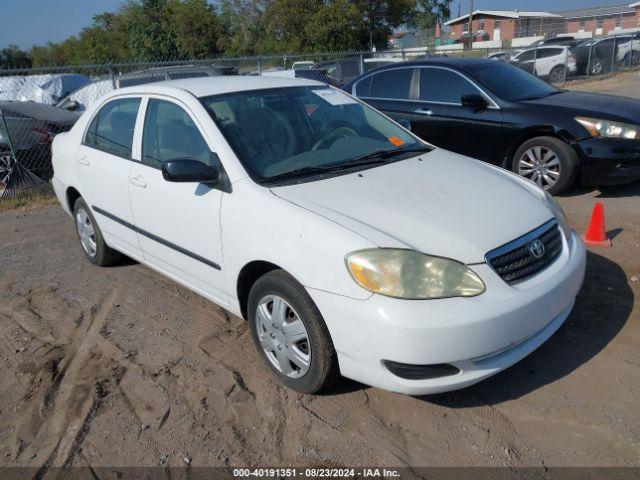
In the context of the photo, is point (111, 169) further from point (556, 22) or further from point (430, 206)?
point (556, 22)

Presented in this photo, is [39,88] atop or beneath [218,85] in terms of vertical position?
beneath

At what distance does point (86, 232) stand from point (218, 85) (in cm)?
214

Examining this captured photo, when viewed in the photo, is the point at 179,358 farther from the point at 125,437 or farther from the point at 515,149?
the point at 515,149

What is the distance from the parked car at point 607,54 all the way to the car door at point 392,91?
16671 millimetres

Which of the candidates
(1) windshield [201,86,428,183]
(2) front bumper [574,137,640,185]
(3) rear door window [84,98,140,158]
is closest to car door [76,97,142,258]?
(3) rear door window [84,98,140,158]

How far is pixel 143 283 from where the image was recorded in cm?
461

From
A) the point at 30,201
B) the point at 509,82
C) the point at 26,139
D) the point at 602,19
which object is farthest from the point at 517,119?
the point at 602,19

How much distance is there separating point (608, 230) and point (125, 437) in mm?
4528

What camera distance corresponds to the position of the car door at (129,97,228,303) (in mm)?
3281

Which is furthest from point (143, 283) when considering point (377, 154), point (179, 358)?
point (377, 154)

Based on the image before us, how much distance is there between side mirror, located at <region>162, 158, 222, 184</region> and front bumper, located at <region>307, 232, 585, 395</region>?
1.00 meters

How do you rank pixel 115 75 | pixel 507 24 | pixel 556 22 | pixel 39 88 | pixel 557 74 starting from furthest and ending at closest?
pixel 507 24
pixel 556 22
pixel 557 74
pixel 39 88
pixel 115 75

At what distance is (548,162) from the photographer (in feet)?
19.8

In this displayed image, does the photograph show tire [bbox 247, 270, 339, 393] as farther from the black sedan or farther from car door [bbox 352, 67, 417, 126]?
car door [bbox 352, 67, 417, 126]
